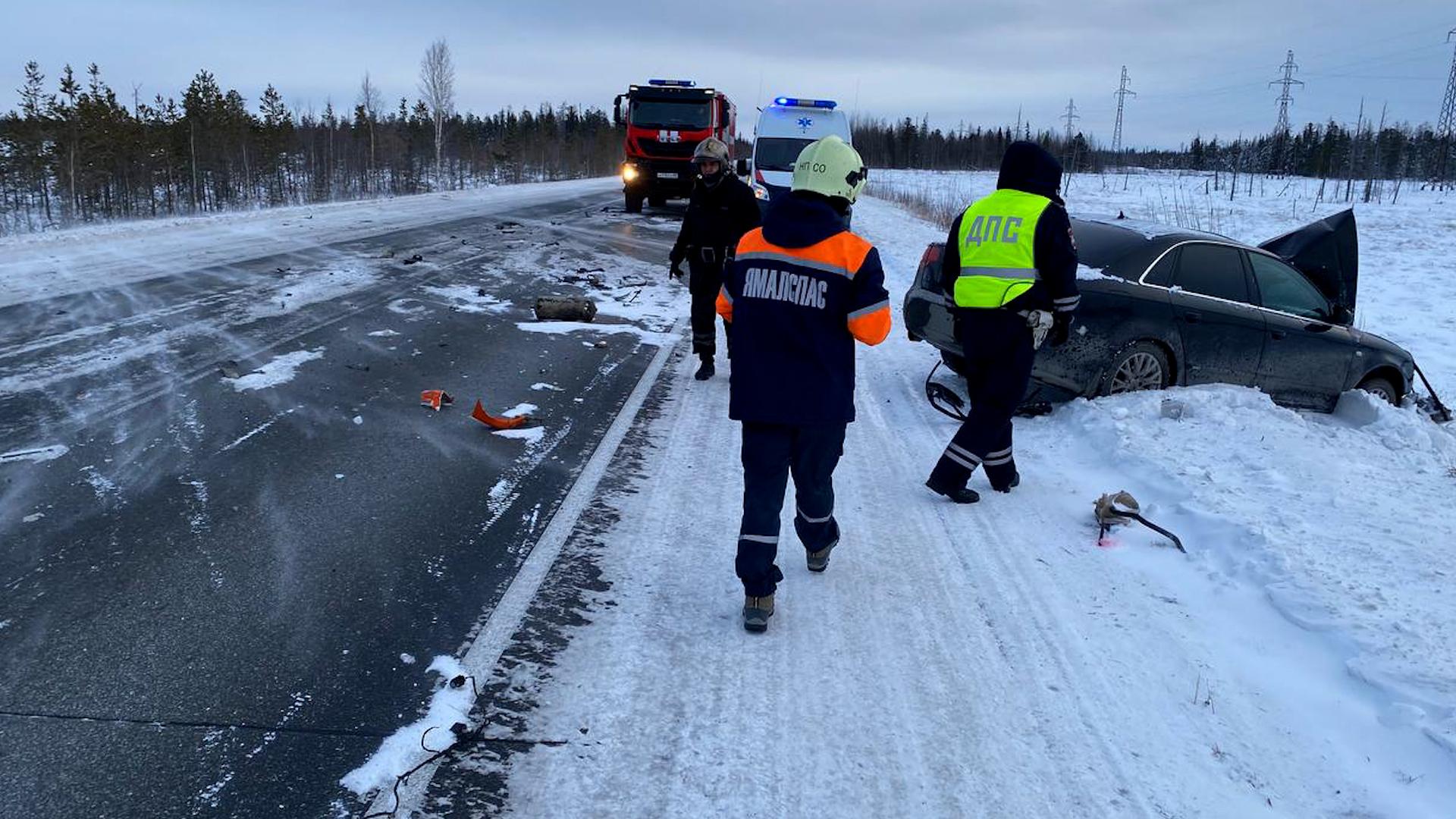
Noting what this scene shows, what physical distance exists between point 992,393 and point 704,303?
3.09 metres

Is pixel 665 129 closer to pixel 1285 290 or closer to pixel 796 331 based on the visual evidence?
pixel 1285 290

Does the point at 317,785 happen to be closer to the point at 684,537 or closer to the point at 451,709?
the point at 451,709

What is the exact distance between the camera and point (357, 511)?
4.33 metres

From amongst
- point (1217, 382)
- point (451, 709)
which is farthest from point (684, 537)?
point (1217, 382)

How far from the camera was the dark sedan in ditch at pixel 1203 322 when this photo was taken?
6539 millimetres

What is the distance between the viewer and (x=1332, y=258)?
7.76 metres

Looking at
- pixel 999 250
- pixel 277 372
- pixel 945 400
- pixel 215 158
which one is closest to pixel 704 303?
pixel 945 400

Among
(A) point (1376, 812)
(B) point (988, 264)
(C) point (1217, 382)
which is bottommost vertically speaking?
(A) point (1376, 812)

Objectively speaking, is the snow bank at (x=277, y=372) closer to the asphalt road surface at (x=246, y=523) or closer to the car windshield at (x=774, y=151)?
the asphalt road surface at (x=246, y=523)

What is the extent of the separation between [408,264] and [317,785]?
35.5 feet

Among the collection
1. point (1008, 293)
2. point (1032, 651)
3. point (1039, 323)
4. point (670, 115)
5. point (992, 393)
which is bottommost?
point (1032, 651)

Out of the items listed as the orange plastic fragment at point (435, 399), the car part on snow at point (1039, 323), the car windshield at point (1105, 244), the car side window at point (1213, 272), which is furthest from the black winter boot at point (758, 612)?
the car side window at point (1213, 272)

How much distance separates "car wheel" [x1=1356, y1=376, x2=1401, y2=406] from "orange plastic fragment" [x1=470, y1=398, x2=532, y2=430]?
719 centimetres

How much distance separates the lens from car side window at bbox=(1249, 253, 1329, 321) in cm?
714
